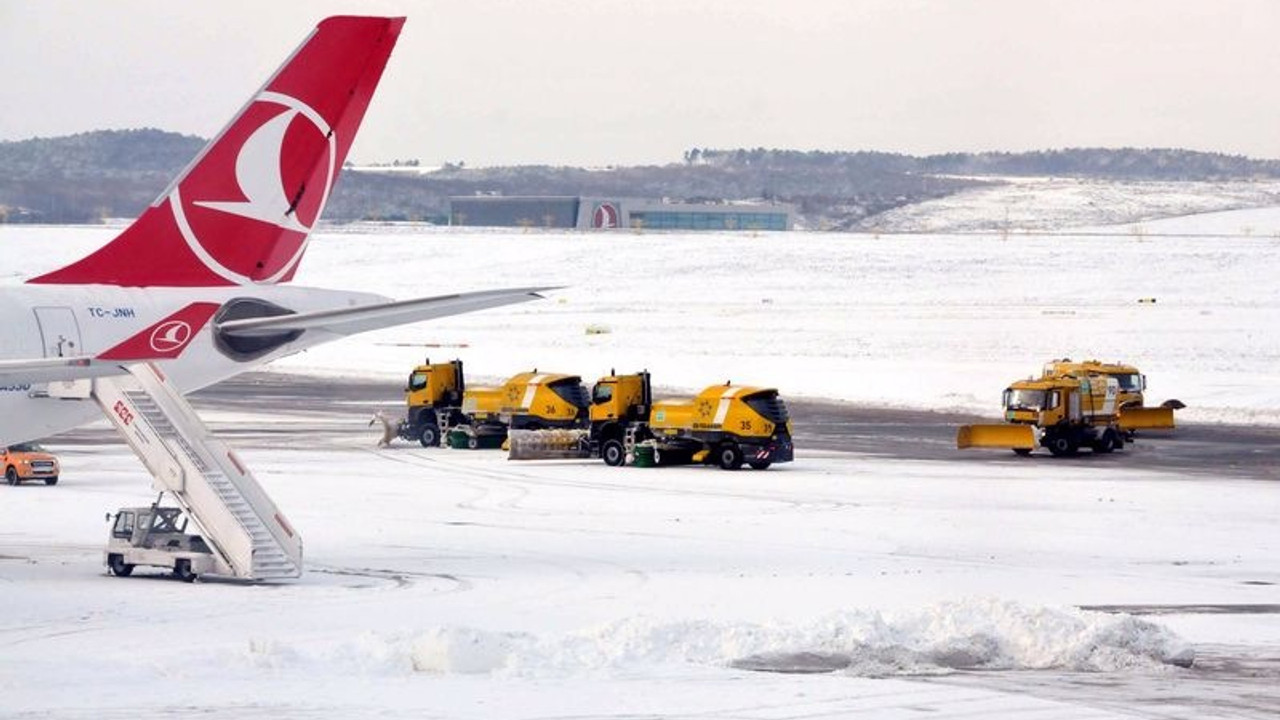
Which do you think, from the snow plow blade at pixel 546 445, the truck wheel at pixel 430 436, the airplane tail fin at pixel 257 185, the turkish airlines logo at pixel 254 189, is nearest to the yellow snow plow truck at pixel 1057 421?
the snow plow blade at pixel 546 445

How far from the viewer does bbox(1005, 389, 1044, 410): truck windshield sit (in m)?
63.5

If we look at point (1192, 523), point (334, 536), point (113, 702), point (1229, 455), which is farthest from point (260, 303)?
point (1229, 455)

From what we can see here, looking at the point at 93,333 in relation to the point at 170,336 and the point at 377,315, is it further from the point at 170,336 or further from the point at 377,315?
the point at 377,315

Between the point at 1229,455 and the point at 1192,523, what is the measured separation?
18609mm

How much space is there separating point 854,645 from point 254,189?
16.2m

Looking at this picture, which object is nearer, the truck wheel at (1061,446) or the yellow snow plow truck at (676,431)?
the yellow snow plow truck at (676,431)

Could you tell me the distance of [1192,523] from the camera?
139 feet

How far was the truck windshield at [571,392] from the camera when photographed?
63406mm

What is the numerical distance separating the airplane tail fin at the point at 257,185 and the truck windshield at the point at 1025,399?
31.5 metres

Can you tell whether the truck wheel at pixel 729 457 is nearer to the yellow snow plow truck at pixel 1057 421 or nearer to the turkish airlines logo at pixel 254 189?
the yellow snow plow truck at pixel 1057 421

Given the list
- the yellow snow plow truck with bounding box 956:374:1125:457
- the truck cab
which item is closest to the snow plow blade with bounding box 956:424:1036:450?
the yellow snow plow truck with bounding box 956:374:1125:457

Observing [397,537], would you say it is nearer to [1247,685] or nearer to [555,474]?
[555,474]

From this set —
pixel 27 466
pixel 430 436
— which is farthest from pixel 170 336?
pixel 430 436

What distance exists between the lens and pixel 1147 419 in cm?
7081
